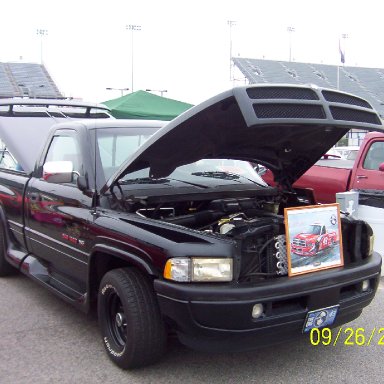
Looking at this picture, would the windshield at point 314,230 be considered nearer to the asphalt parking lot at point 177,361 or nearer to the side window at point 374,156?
the asphalt parking lot at point 177,361

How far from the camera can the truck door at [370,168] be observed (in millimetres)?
7625

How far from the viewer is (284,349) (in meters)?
Result: 3.63

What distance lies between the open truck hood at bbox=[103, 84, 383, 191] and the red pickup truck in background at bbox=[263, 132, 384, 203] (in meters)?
3.43

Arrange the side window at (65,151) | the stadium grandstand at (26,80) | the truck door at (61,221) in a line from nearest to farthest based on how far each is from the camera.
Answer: the truck door at (61,221), the side window at (65,151), the stadium grandstand at (26,80)

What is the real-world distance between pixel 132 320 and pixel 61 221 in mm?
1396

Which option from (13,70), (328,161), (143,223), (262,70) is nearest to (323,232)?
(143,223)

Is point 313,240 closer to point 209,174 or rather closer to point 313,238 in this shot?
point 313,238

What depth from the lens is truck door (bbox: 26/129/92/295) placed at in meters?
3.81

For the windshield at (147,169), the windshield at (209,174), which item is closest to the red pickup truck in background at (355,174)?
the windshield at (209,174)

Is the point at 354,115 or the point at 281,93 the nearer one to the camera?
the point at 281,93

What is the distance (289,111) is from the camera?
2.86 m

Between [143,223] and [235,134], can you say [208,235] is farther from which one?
[235,134]

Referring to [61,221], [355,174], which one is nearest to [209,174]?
[61,221]

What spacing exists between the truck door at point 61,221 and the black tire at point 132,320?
0.48 metres
